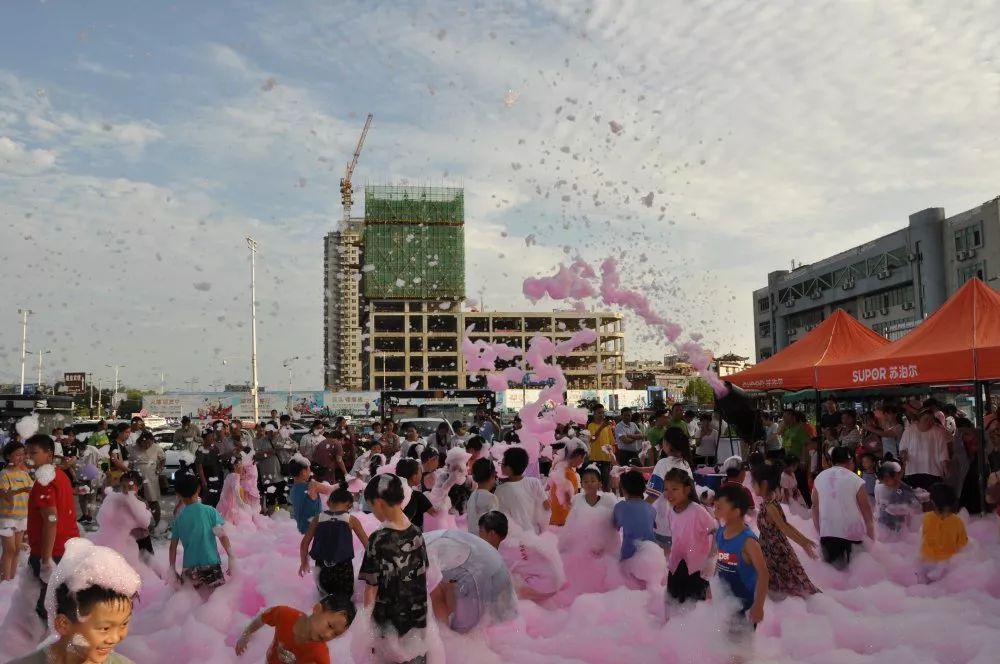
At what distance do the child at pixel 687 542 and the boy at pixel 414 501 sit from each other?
313 cm

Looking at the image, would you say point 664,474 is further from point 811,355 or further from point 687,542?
point 811,355

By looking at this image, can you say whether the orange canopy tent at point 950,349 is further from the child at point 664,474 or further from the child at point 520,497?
the child at point 520,497

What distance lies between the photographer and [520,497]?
23.7 ft

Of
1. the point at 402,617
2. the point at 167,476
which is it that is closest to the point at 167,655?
the point at 402,617

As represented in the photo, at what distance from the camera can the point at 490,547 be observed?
18.0 ft

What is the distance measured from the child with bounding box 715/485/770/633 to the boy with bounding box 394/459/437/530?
3937 mm

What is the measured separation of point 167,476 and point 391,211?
95436 mm

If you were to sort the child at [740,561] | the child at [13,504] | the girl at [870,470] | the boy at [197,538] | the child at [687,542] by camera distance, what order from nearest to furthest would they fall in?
the child at [740,561] < the child at [687,542] < the boy at [197,538] < the child at [13,504] < the girl at [870,470]

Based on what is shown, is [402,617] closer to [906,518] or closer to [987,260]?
[906,518]

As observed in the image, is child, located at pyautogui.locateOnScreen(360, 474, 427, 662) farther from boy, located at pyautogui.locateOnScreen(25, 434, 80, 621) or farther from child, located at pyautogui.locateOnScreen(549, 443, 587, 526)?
child, located at pyautogui.locateOnScreen(549, 443, 587, 526)

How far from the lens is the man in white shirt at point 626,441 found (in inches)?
547

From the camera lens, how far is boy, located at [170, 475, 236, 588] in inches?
264

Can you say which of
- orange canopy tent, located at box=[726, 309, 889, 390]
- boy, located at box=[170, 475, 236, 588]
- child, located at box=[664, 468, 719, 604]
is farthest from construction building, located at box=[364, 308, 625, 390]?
child, located at box=[664, 468, 719, 604]

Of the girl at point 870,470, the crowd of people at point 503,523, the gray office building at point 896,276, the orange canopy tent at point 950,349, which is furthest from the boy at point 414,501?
the gray office building at point 896,276
